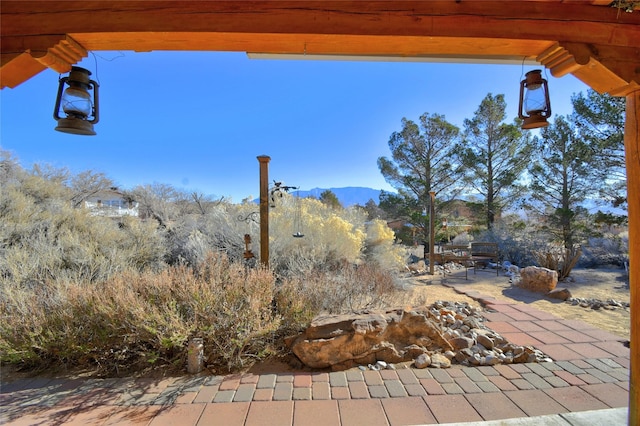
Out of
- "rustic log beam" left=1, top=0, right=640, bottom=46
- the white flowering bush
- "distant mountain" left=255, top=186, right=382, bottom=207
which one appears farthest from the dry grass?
the white flowering bush

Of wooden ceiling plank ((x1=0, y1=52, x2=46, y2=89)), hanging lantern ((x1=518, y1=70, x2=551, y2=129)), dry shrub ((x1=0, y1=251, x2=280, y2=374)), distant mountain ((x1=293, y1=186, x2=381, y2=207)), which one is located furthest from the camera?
distant mountain ((x1=293, y1=186, x2=381, y2=207))

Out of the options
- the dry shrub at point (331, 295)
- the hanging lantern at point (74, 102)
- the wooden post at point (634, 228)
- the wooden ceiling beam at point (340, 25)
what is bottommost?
the dry shrub at point (331, 295)

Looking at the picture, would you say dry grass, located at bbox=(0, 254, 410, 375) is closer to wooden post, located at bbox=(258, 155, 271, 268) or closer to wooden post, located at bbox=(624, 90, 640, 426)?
wooden post, located at bbox=(258, 155, 271, 268)

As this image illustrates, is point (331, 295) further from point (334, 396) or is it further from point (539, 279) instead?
point (539, 279)

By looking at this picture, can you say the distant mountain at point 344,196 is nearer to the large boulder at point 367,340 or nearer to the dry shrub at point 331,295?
the dry shrub at point 331,295

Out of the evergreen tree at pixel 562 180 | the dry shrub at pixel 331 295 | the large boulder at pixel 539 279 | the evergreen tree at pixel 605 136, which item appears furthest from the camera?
the evergreen tree at pixel 562 180

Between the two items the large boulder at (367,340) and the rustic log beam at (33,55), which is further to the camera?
the large boulder at (367,340)

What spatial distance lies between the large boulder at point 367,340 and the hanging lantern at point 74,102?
6.95ft

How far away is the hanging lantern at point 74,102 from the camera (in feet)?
4.84

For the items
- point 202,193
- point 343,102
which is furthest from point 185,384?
point 202,193

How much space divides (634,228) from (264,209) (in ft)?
11.1

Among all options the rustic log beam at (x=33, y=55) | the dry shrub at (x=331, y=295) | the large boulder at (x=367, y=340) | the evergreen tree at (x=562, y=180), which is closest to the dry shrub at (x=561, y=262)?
the evergreen tree at (x=562, y=180)

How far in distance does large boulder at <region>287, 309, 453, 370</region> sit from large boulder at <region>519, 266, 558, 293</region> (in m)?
3.75

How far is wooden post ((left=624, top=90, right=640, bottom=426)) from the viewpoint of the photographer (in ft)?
4.63
